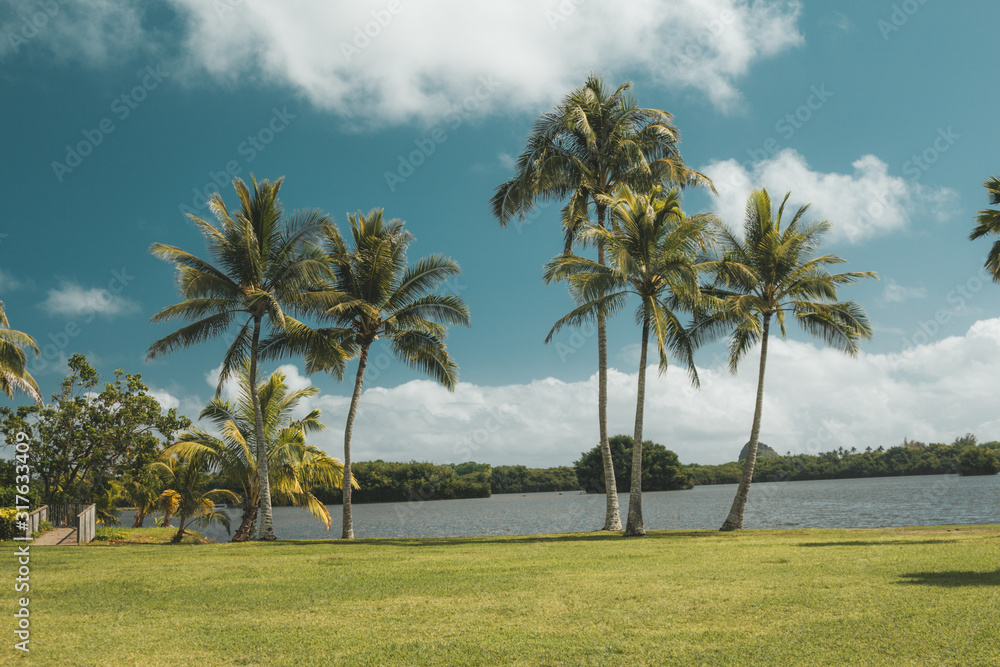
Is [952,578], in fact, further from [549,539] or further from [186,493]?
[186,493]

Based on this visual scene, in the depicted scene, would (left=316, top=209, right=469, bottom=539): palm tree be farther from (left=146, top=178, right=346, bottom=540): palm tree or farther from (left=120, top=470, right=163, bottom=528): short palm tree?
(left=120, top=470, right=163, bottom=528): short palm tree

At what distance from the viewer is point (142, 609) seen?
7.54m

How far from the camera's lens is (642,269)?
19922mm

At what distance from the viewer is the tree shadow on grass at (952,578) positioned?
7883 mm

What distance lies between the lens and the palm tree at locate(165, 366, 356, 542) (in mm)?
23781

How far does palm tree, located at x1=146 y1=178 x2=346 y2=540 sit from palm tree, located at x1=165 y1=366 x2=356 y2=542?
116 inches

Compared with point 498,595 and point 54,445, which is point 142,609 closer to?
point 498,595

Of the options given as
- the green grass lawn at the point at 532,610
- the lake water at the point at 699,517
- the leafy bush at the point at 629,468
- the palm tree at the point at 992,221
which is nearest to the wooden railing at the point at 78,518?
the green grass lawn at the point at 532,610

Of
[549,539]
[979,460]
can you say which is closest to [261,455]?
[549,539]

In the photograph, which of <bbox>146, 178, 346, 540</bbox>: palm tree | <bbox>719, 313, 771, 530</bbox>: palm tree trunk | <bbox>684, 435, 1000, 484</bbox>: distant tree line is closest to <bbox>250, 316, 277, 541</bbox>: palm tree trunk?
<bbox>146, 178, 346, 540</bbox>: palm tree

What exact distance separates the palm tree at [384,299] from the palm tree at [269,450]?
3144 mm

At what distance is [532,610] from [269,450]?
19.9m

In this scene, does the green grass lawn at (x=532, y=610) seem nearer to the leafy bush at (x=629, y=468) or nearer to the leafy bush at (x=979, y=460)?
the leafy bush at (x=629, y=468)

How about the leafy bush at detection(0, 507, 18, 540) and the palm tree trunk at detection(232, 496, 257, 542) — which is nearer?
the leafy bush at detection(0, 507, 18, 540)
